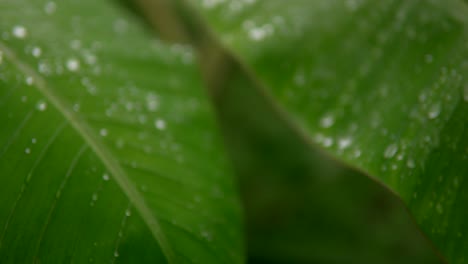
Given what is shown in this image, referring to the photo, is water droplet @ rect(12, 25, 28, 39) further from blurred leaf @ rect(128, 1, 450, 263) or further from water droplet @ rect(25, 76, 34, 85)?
blurred leaf @ rect(128, 1, 450, 263)

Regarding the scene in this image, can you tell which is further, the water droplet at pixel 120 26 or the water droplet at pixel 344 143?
the water droplet at pixel 120 26

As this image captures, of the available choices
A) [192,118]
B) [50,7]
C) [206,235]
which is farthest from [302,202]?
[50,7]

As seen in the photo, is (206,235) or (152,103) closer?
(206,235)

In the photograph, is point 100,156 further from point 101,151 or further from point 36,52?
point 36,52

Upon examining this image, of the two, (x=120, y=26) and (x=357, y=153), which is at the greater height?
(x=120, y=26)

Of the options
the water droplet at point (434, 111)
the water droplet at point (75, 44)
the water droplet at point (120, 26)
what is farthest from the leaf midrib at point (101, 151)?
the water droplet at point (434, 111)

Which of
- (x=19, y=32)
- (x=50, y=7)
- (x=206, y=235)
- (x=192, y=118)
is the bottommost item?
(x=206, y=235)

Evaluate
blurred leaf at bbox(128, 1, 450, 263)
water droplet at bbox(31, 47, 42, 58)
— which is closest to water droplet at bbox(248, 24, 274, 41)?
water droplet at bbox(31, 47, 42, 58)

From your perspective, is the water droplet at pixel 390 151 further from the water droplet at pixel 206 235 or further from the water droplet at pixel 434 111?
the water droplet at pixel 206 235
